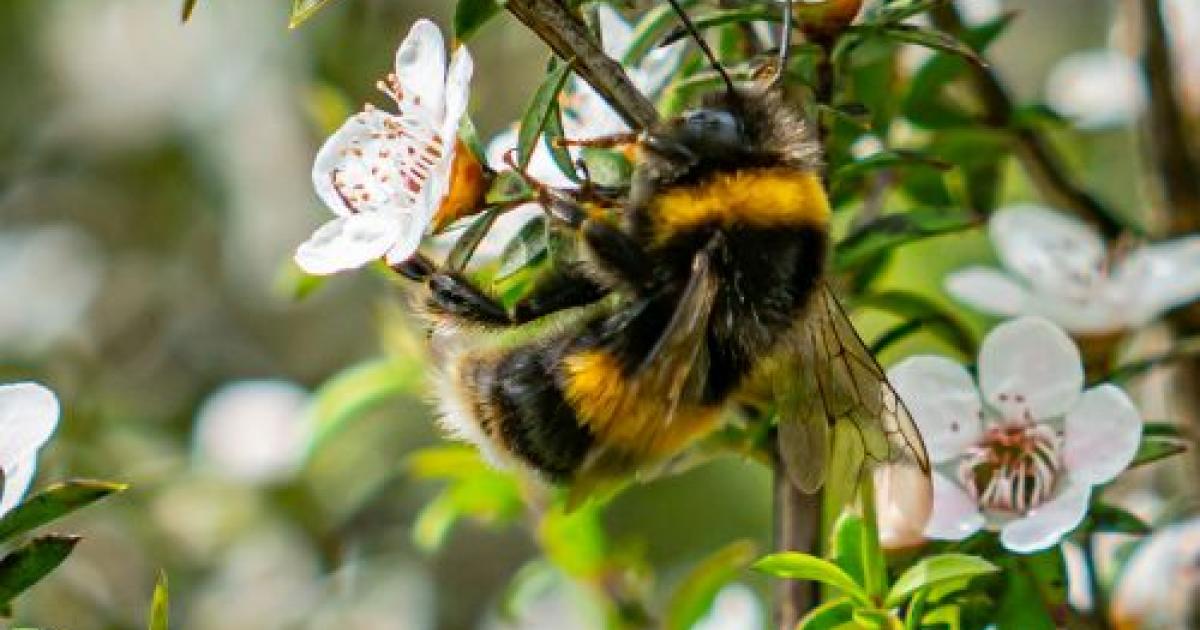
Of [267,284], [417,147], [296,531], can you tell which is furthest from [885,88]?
[267,284]

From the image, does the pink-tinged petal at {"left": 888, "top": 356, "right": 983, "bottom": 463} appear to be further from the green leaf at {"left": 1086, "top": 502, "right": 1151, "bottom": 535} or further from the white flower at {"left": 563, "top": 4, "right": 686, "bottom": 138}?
the white flower at {"left": 563, "top": 4, "right": 686, "bottom": 138}

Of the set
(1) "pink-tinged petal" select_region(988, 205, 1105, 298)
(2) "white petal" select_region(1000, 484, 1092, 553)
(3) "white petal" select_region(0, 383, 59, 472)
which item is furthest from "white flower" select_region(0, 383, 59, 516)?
(1) "pink-tinged petal" select_region(988, 205, 1105, 298)

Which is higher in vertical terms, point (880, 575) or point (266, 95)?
point (880, 575)

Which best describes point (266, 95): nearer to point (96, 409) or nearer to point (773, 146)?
point (96, 409)

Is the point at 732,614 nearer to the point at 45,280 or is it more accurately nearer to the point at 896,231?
the point at 896,231

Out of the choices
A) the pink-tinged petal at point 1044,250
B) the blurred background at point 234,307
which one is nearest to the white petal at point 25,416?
the pink-tinged petal at point 1044,250

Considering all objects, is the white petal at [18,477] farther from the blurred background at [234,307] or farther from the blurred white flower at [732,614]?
the blurred background at [234,307]
